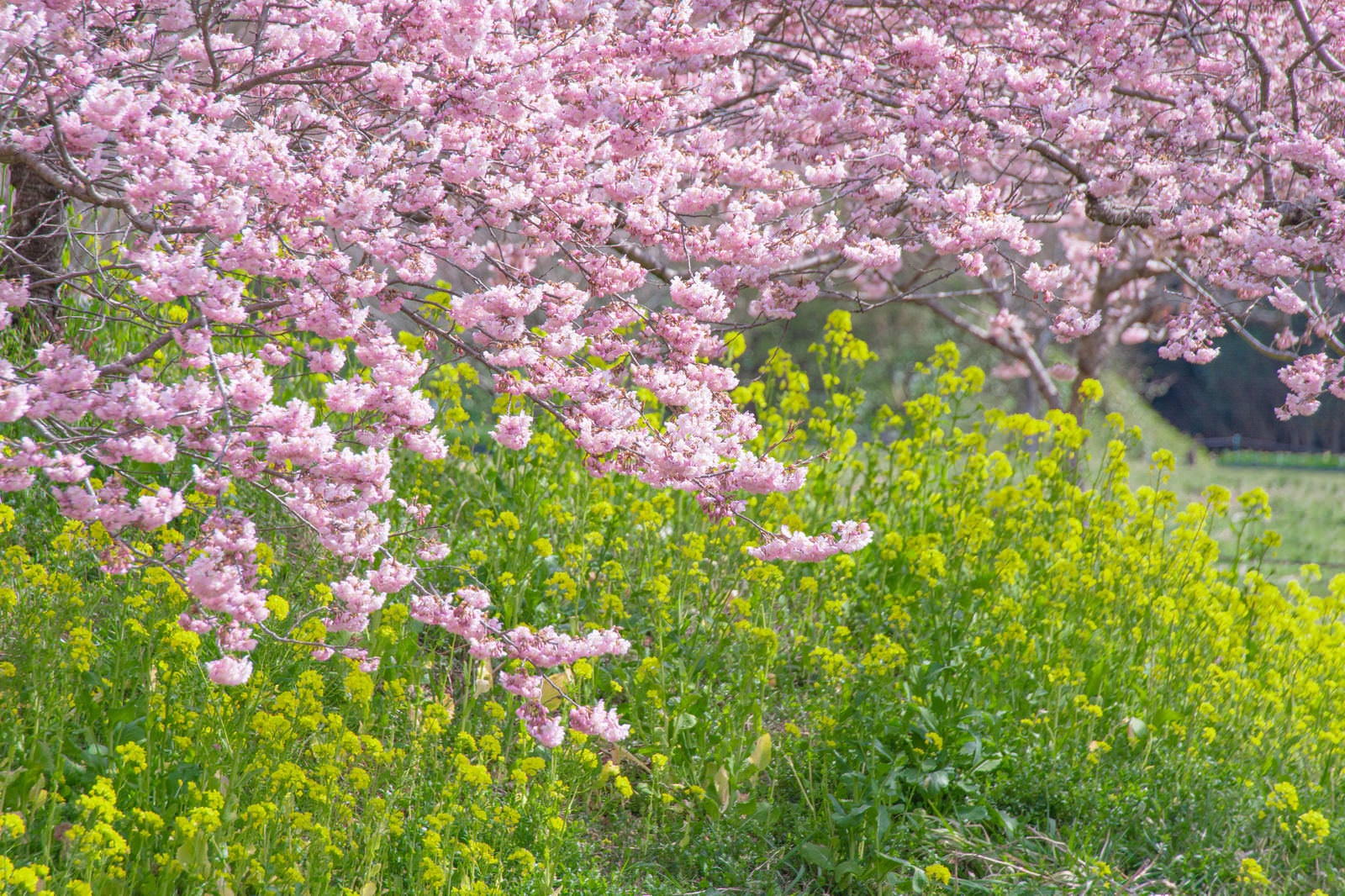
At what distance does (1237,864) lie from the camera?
3.71m

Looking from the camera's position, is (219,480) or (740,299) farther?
(740,299)

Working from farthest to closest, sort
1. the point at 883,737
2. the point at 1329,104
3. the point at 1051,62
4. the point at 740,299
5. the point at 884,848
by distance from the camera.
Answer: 1. the point at 740,299
2. the point at 1051,62
3. the point at 1329,104
4. the point at 883,737
5. the point at 884,848

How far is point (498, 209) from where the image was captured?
3.01 meters

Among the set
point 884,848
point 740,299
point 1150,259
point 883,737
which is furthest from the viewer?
point 740,299

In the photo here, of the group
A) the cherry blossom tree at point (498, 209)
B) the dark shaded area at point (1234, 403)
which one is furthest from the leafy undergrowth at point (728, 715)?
the dark shaded area at point (1234, 403)

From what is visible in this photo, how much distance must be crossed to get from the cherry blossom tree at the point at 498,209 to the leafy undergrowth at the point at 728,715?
14.8 inches

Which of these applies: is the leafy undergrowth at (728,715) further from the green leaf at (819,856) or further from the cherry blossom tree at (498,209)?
the cherry blossom tree at (498,209)

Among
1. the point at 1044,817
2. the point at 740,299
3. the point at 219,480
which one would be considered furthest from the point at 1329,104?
the point at 740,299

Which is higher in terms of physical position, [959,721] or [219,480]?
[219,480]

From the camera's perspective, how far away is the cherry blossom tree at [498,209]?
2400mm

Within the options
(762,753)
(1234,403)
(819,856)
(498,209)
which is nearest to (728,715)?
(762,753)

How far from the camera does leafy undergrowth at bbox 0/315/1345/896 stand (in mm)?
2920

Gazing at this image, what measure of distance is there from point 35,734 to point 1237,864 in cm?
383

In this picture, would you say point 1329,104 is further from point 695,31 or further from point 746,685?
point 746,685
